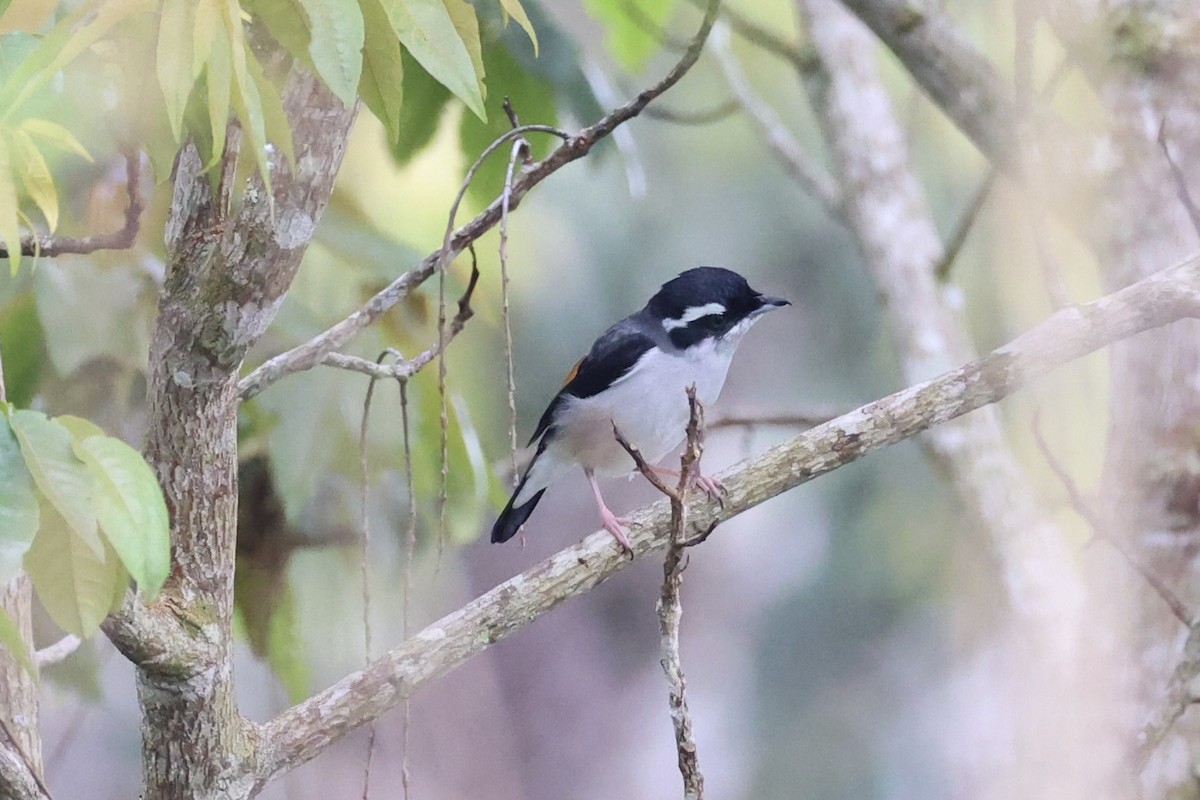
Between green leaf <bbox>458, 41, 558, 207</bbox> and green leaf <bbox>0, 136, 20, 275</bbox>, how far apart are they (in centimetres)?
96

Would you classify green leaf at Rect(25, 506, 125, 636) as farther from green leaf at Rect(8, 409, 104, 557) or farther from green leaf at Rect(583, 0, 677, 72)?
green leaf at Rect(583, 0, 677, 72)

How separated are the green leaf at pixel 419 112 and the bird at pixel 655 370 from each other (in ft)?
1.54

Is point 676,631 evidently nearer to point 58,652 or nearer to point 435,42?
point 435,42

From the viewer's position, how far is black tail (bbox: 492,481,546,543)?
2057 mm

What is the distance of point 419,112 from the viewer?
1670mm

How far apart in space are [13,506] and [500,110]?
1.18 meters

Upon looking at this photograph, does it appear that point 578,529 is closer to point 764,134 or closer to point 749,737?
point 749,737

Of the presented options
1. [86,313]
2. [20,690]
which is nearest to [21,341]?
[86,313]

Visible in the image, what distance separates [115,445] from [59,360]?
776 mm

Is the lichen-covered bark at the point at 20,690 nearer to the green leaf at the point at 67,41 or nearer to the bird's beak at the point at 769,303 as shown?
the green leaf at the point at 67,41

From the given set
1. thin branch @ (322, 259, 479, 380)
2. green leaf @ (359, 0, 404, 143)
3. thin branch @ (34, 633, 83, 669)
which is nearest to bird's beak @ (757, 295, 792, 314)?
thin branch @ (322, 259, 479, 380)

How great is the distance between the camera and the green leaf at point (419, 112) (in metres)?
1.65

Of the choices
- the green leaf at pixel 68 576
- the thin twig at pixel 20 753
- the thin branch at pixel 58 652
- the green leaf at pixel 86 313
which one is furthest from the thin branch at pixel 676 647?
the green leaf at pixel 86 313

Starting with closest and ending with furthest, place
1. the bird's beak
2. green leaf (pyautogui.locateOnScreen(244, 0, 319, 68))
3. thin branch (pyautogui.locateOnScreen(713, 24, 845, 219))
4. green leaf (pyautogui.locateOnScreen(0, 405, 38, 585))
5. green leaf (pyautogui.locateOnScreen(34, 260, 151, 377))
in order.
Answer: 1. green leaf (pyautogui.locateOnScreen(0, 405, 38, 585))
2. green leaf (pyautogui.locateOnScreen(244, 0, 319, 68))
3. green leaf (pyautogui.locateOnScreen(34, 260, 151, 377))
4. the bird's beak
5. thin branch (pyautogui.locateOnScreen(713, 24, 845, 219))
